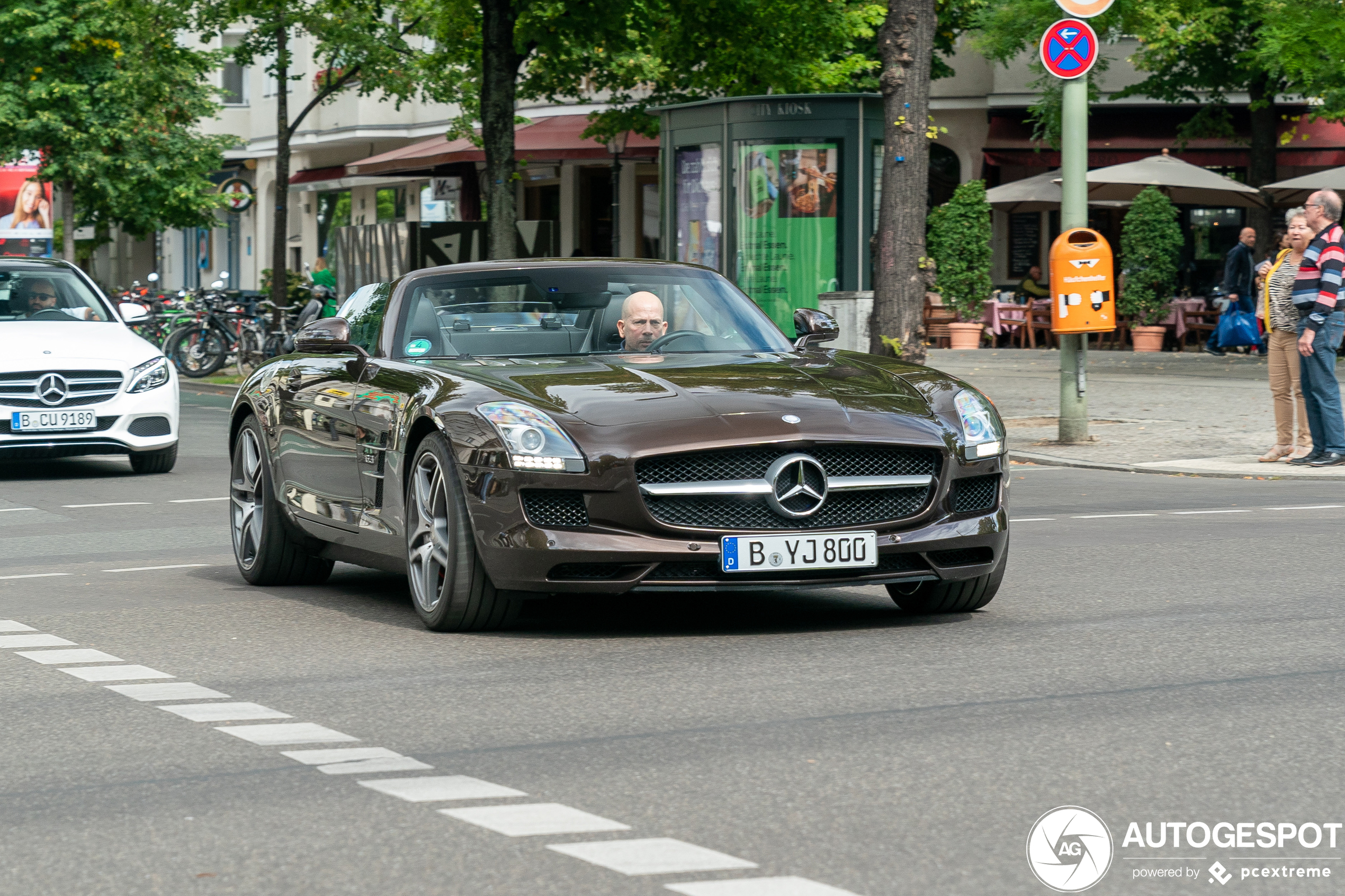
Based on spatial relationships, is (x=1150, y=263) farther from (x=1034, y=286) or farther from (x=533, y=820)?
(x=533, y=820)

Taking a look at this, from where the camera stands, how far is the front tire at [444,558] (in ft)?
24.9

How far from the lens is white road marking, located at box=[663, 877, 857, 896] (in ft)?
13.6

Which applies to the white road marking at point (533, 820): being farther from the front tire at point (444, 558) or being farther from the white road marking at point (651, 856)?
the front tire at point (444, 558)

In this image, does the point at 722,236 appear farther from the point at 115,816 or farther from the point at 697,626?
the point at 115,816

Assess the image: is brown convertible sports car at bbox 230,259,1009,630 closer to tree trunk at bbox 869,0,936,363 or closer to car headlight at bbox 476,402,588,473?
car headlight at bbox 476,402,588,473

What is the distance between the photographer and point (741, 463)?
7.36 metres

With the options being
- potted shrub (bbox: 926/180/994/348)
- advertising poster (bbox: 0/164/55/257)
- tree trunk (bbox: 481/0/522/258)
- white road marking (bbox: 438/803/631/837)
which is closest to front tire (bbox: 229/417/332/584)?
white road marking (bbox: 438/803/631/837)

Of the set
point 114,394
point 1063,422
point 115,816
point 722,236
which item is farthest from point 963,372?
point 115,816

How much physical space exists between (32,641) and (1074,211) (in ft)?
36.0

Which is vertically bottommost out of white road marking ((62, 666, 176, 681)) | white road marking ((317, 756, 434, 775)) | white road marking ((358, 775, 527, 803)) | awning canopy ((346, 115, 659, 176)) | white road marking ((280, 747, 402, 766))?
white road marking ((62, 666, 176, 681))

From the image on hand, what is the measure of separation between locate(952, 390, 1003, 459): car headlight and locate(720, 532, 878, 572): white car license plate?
67 cm

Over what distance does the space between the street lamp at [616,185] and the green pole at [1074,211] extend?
16.5 m

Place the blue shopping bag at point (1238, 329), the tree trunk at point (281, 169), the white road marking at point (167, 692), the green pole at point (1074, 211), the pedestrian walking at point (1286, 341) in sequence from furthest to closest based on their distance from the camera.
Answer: the tree trunk at point (281, 169)
the blue shopping bag at point (1238, 329)
the green pole at point (1074, 211)
the pedestrian walking at point (1286, 341)
the white road marking at point (167, 692)

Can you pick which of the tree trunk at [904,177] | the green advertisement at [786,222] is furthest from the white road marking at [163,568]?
the green advertisement at [786,222]
